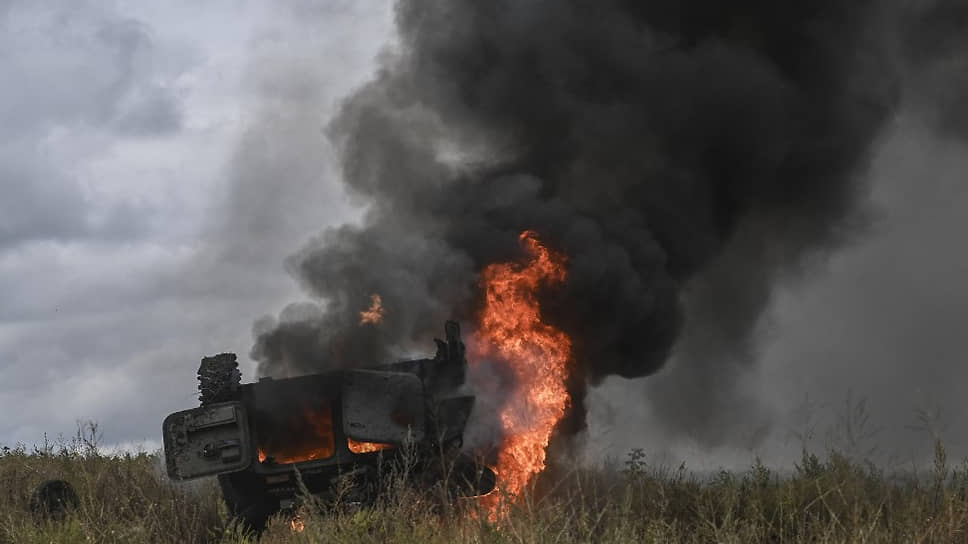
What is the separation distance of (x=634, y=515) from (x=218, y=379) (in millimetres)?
6045

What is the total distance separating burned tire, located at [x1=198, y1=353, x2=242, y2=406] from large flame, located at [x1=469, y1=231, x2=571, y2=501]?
4078 mm

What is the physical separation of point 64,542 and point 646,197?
45.3 feet

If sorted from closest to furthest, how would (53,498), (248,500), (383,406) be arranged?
(53,498), (383,406), (248,500)

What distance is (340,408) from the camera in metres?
12.4

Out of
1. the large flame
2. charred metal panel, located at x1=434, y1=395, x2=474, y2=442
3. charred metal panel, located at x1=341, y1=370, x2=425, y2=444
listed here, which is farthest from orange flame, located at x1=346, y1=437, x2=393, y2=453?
the large flame

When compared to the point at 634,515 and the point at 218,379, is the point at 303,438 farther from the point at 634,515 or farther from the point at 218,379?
the point at 634,515

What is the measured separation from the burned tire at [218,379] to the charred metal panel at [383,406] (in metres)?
1.56

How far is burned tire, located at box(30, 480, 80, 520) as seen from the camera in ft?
37.1

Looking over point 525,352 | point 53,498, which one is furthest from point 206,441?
point 525,352

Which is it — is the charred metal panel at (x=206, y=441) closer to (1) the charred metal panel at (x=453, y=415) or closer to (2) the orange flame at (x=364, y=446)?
(2) the orange flame at (x=364, y=446)

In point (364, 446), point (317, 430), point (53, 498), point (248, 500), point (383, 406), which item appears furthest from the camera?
point (248, 500)

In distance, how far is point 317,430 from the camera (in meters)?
12.6

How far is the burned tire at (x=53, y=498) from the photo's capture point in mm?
11312

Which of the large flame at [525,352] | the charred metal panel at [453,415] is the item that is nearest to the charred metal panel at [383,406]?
the charred metal panel at [453,415]
